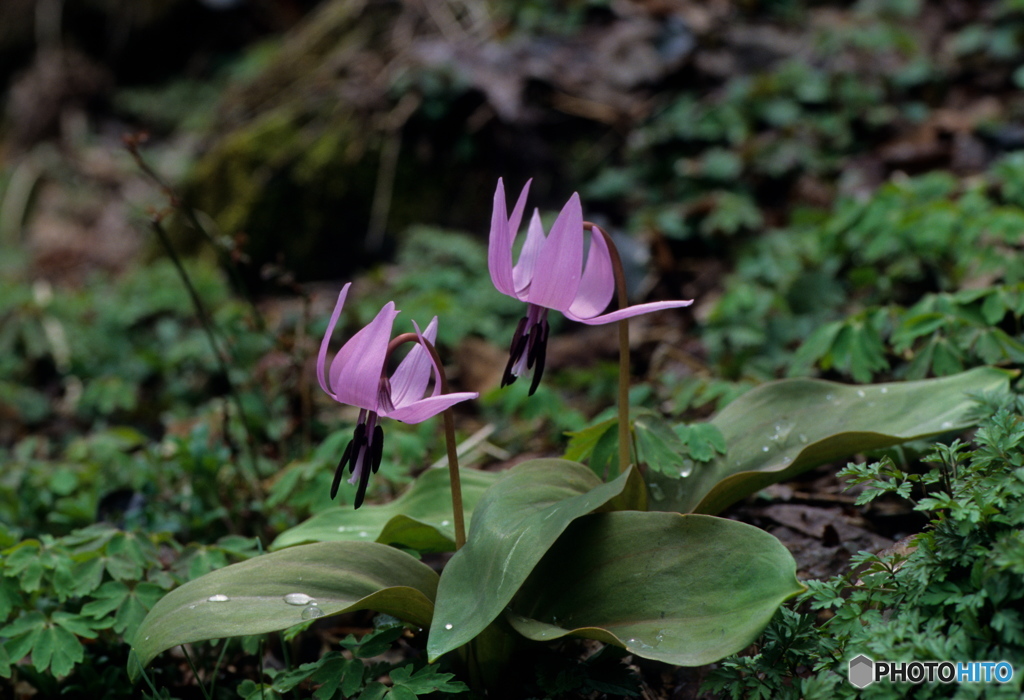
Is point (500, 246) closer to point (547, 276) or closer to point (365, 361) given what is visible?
point (547, 276)

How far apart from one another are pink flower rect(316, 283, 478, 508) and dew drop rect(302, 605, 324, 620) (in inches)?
8.3

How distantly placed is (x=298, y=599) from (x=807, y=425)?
1224 mm

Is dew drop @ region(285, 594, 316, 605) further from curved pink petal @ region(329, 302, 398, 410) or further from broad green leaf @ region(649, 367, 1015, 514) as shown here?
broad green leaf @ region(649, 367, 1015, 514)

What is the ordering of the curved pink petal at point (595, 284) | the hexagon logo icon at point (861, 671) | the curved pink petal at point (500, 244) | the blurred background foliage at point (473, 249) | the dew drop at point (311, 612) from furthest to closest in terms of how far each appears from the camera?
the blurred background foliage at point (473, 249) < the curved pink petal at point (595, 284) < the curved pink petal at point (500, 244) < the dew drop at point (311, 612) < the hexagon logo icon at point (861, 671)

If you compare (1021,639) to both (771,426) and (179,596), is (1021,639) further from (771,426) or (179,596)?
(179,596)

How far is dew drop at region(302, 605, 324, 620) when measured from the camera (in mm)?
1284

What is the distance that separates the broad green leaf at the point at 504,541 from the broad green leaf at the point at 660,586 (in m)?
0.10

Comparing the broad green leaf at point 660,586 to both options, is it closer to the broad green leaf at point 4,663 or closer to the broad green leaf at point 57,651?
the broad green leaf at point 57,651

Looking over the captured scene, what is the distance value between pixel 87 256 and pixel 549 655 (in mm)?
5993

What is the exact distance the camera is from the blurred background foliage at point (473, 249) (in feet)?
7.15

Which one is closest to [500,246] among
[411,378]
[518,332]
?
[518,332]

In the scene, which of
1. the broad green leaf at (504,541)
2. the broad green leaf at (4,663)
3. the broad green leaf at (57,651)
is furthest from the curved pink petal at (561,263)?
the broad green leaf at (4,663)

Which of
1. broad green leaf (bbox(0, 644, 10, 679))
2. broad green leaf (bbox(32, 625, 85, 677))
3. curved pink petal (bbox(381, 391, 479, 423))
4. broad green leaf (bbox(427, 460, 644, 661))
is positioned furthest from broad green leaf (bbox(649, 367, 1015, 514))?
broad green leaf (bbox(0, 644, 10, 679))

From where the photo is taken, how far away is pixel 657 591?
1341 millimetres
